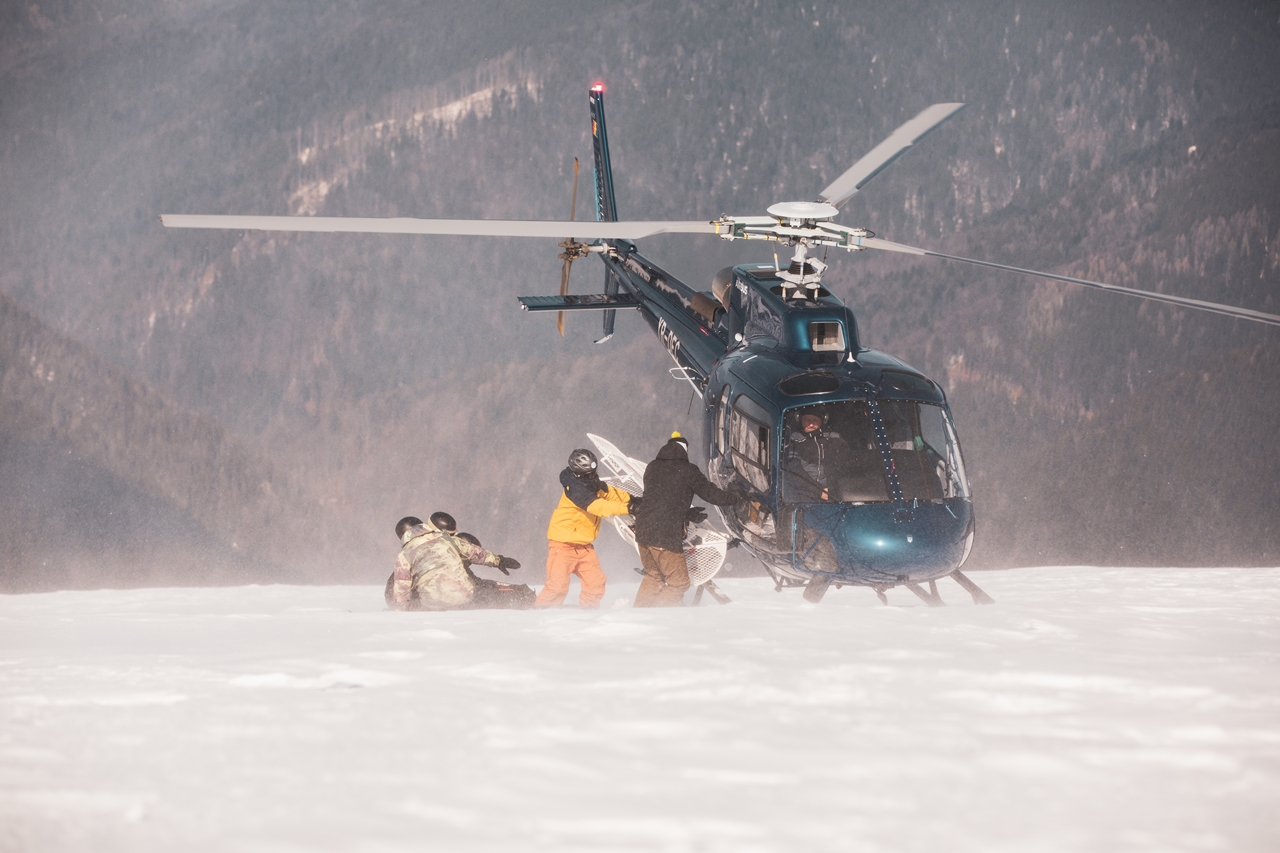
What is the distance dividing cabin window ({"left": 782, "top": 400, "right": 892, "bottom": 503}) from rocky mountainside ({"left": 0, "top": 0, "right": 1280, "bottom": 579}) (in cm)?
3444

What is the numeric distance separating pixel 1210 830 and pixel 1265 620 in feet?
13.4

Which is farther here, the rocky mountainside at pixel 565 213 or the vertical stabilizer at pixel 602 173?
the rocky mountainside at pixel 565 213

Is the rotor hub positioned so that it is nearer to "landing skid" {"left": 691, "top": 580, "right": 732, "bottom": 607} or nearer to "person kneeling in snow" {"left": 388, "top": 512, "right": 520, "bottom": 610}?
"landing skid" {"left": 691, "top": 580, "right": 732, "bottom": 607}

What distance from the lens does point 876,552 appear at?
23.9 ft

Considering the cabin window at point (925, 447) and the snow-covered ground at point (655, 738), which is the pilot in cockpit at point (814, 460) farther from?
the snow-covered ground at point (655, 738)

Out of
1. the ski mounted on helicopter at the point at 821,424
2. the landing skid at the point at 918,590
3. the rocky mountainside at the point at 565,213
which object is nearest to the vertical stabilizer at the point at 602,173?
the ski mounted on helicopter at the point at 821,424

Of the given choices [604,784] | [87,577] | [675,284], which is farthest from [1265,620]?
[87,577]

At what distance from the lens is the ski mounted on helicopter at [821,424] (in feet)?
24.3

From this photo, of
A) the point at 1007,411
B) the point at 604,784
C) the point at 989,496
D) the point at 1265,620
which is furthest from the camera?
the point at 989,496

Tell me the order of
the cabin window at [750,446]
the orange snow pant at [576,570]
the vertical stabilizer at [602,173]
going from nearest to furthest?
the cabin window at [750,446], the orange snow pant at [576,570], the vertical stabilizer at [602,173]

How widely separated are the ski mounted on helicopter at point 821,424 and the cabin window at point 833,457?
0.4 inches

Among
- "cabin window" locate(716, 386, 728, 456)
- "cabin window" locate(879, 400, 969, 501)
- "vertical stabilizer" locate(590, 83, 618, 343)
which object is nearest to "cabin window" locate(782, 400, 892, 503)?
"cabin window" locate(879, 400, 969, 501)

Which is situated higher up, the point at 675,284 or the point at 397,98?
the point at 397,98

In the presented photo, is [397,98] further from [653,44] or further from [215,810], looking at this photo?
[215,810]
